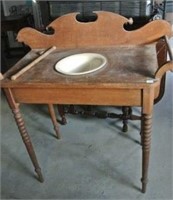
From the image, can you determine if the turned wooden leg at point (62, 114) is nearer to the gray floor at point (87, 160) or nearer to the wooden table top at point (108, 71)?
the gray floor at point (87, 160)

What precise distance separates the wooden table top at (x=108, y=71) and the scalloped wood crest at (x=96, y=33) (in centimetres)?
5

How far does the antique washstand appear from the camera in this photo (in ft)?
3.02

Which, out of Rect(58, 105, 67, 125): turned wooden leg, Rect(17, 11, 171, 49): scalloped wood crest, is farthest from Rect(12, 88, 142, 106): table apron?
Rect(58, 105, 67, 125): turned wooden leg

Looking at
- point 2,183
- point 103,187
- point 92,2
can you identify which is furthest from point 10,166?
point 92,2

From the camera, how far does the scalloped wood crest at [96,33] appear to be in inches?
45.4

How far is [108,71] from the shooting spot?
98 centimetres

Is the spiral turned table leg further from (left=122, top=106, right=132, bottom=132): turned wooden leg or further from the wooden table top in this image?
(left=122, top=106, right=132, bottom=132): turned wooden leg

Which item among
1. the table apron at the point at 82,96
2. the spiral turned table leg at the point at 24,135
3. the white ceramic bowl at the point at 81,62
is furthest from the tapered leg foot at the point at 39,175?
the white ceramic bowl at the point at 81,62

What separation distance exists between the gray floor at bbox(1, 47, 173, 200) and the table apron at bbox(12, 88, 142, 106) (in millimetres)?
551

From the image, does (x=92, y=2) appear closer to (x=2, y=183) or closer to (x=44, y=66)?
(x=44, y=66)

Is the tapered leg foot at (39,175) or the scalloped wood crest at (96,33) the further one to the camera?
the tapered leg foot at (39,175)

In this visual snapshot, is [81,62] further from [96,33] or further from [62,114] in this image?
[62,114]

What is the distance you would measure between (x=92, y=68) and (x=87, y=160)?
62cm

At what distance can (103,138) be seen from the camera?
163 cm
